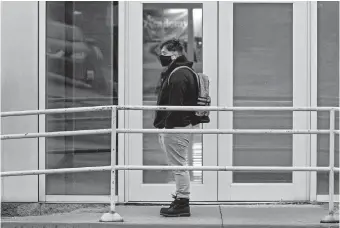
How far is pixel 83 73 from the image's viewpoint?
8.11 metres

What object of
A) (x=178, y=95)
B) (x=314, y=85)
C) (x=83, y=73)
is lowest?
(x=178, y=95)

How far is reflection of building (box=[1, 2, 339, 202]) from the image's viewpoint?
797cm

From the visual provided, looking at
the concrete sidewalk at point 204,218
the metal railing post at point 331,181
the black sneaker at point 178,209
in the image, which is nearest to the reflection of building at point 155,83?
the concrete sidewalk at point 204,218

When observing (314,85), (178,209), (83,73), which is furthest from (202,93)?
(83,73)

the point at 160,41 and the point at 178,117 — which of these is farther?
the point at 160,41

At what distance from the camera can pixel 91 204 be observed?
8.01m

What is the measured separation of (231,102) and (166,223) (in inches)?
75.3

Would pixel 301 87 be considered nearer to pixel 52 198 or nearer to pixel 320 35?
pixel 320 35

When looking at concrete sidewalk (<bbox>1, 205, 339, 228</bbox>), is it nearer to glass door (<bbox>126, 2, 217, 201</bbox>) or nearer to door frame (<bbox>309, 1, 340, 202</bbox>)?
door frame (<bbox>309, 1, 340, 202</bbox>)

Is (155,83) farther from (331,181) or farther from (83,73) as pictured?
(331,181)

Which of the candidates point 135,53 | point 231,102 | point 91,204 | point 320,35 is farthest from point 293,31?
point 91,204

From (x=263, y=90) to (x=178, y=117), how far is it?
1.55m

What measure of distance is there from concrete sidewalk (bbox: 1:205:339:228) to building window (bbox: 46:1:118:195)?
25.2 inches

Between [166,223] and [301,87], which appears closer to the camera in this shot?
[166,223]
